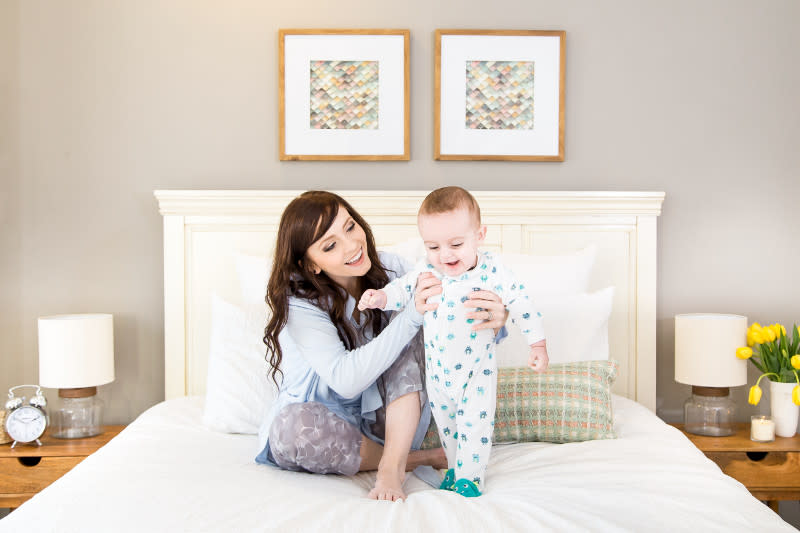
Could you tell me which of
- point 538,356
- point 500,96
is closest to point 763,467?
point 538,356

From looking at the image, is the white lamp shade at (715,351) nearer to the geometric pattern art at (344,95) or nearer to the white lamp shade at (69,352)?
the geometric pattern art at (344,95)

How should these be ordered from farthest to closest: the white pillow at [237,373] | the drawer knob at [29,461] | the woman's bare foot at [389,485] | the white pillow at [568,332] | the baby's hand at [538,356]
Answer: the drawer knob at [29,461]
the white pillow at [568,332]
the white pillow at [237,373]
the baby's hand at [538,356]
the woman's bare foot at [389,485]

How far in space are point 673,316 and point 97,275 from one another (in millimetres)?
2378

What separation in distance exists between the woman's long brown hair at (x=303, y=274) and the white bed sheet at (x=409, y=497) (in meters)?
0.39

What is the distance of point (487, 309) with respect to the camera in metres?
1.53

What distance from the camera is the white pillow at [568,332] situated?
6.75 feet

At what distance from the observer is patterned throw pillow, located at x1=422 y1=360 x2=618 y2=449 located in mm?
1761

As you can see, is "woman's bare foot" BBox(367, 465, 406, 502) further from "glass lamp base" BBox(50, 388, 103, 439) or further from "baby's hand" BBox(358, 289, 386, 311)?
"glass lamp base" BBox(50, 388, 103, 439)

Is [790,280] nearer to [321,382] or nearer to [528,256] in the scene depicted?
[528,256]

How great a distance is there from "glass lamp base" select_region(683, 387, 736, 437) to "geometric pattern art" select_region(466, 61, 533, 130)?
1.24 metres

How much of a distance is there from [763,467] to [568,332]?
0.83 metres

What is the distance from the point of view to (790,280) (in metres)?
2.61

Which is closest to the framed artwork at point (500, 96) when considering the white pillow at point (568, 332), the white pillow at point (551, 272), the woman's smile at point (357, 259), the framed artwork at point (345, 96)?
the framed artwork at point (345, 96)

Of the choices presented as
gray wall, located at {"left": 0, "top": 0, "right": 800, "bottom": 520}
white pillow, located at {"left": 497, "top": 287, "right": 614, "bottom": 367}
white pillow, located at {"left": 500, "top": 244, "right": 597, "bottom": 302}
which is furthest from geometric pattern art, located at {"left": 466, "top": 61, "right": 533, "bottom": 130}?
white pillow, located at {"left": 497, "top": 287, "right": 614, "bottom": 367}
